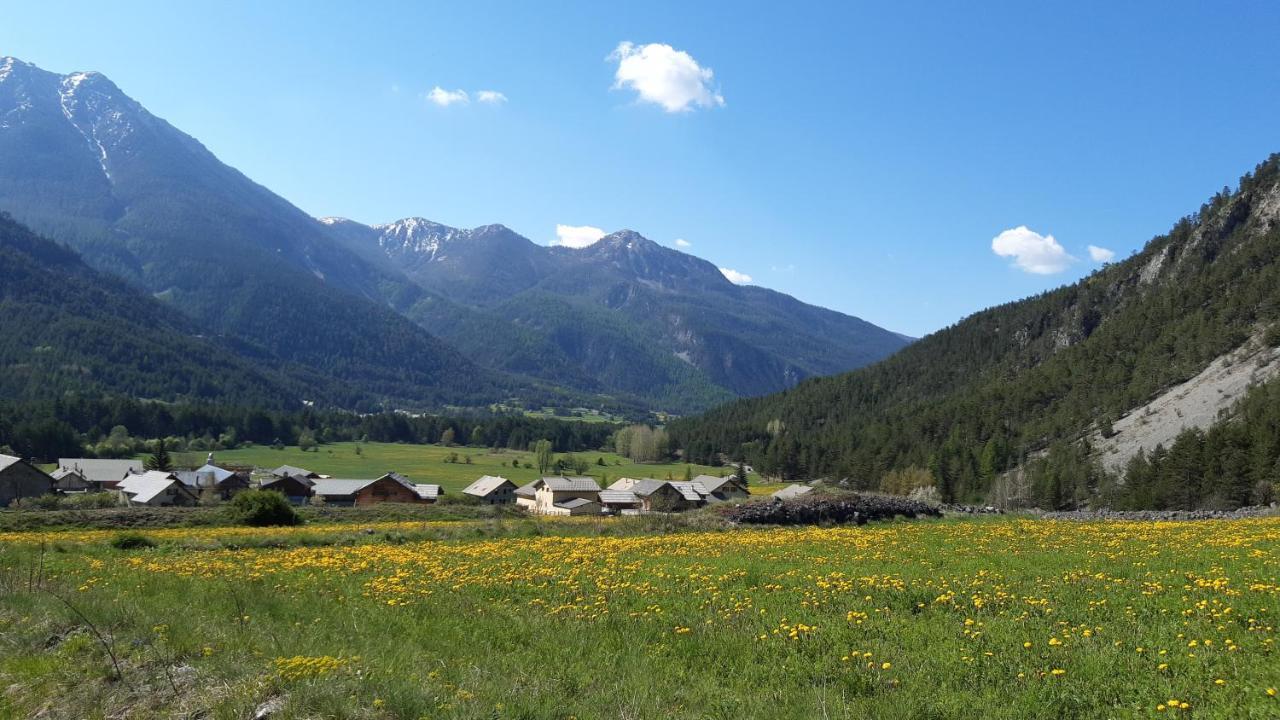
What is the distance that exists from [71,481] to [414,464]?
66415mm

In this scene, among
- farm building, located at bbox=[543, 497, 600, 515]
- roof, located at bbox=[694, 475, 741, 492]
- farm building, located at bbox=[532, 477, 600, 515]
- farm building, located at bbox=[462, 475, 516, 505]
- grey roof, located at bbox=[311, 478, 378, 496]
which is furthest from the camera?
farm building, located at bbox=[462, 475, 516, 505]

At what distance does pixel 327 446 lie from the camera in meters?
190

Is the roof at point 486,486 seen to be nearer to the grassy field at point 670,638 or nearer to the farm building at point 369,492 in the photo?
the farm building at point 369,492

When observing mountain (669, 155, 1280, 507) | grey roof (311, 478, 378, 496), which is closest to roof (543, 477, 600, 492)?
grey roof (311, 478, 378, 496)

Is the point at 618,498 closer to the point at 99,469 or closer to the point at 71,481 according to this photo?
the point at 71,481

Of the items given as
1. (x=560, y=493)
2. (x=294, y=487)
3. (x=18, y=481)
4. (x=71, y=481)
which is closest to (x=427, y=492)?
(x=560, y=493)

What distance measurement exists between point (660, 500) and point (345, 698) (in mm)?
90883

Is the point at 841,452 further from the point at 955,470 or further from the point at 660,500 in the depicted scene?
the point at 660,500

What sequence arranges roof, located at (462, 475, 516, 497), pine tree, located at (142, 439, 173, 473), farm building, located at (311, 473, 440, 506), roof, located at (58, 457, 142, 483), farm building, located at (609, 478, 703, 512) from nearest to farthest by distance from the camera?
farm building, located at (609, 478, 703, 512)
farm building, located at (311, 473, 440, 506)
roof, located at (58, 457, 142, 483)
pine tree, located at (142, 439, 173, 473)
roof, located at (462, 475, 516, 497)

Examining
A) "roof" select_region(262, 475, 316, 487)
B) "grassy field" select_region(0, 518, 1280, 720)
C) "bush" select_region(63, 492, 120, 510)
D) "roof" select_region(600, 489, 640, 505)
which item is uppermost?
"grassy field" select_region(0, 518, 1280, 720)

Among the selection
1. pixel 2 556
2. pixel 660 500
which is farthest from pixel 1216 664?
pixel 660 500

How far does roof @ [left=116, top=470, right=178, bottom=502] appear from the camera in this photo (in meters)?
82.2

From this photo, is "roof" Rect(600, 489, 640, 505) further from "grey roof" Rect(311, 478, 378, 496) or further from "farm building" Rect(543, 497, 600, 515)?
"grey roof" Rect(311, 478, 378, 496)

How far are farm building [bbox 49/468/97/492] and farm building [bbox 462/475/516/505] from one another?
2112 inches
